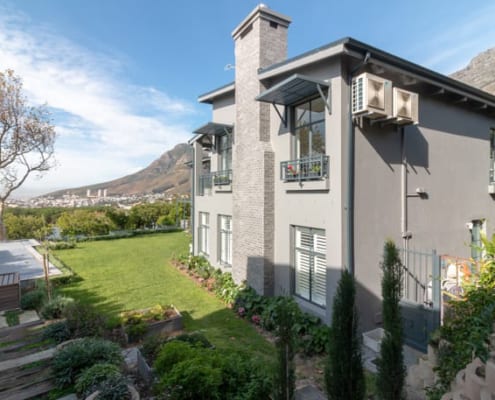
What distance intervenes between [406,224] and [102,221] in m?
23.0

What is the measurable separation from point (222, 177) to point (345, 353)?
378 inches

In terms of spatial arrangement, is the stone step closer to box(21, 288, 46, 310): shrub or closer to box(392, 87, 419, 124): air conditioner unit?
box(21, 288, 46, 310): shrub

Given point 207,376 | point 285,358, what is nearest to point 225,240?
point 207,376

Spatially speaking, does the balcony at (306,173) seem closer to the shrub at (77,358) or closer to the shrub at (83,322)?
the shrub at (77,358)

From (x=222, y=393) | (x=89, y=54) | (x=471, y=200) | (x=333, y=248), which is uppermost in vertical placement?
(x=89, y=54)

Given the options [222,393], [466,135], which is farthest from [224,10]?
[222,393]

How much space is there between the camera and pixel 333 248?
21.0 ft

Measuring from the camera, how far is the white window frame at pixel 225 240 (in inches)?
446

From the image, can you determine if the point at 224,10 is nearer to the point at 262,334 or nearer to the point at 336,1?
the point at 336,1

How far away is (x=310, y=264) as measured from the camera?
289 inches

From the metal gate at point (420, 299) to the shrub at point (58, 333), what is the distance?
662cm

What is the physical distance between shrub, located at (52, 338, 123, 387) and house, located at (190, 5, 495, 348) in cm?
460

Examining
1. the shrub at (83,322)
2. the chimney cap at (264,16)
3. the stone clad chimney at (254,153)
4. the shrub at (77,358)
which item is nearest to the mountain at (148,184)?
the stone clad chimney at (254,153)

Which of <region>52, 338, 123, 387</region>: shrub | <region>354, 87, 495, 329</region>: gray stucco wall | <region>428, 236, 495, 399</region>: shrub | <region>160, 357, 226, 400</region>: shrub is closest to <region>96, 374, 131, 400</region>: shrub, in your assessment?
<region>160, 357, 226, 400</region>: shrub
